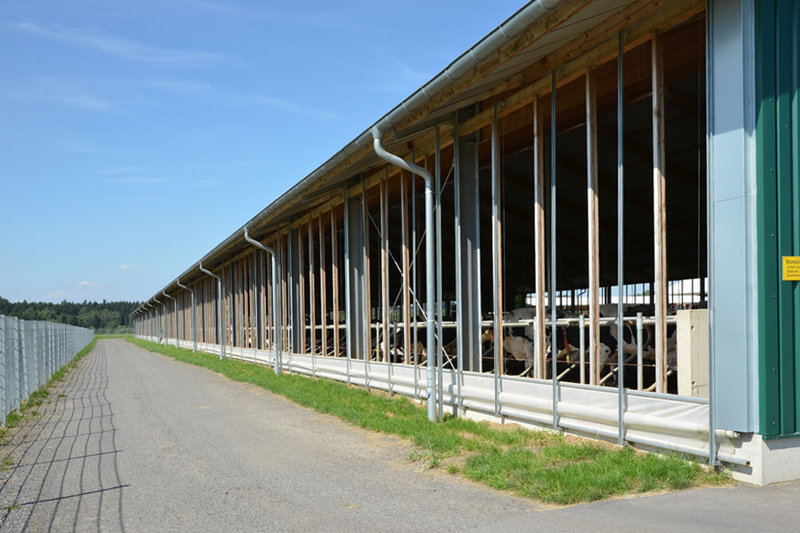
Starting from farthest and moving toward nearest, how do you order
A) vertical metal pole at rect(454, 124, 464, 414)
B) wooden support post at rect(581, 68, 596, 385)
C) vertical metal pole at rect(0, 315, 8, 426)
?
vertical metal pole at rect(0, 315, 8, 426) < vertical metal pole at rect(454, 124, 464, 414) < wooden support post at rect(581, 68, 596, 385)

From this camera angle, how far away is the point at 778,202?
609cm

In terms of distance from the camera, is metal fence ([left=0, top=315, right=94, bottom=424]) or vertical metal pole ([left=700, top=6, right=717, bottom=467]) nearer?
vertical metal pole ([left=700, top=6, right=717, bottom=467])

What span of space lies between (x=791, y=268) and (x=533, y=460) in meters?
2.92

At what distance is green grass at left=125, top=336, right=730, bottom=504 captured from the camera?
19.6 ft

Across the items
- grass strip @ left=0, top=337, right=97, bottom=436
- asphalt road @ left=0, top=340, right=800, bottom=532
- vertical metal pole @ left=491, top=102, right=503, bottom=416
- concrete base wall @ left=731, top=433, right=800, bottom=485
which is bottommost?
grass strip @ left=0, top=337, right=97, bottom=436

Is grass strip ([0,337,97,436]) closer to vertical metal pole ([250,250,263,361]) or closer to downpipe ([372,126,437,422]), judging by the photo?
downpipe ([372,126,437,422])

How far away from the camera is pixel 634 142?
13.8 meters

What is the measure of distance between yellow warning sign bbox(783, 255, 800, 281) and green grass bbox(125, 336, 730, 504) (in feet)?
5.85

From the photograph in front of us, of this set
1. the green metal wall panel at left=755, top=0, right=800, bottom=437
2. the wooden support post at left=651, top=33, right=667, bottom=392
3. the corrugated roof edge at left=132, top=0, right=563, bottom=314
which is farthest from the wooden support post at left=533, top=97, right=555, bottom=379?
the green metal wall panel at left=755, top=0, right=800, bottom=437

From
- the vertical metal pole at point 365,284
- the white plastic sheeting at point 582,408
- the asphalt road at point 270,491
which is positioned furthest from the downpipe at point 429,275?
the vertical metal pole at point 365,284

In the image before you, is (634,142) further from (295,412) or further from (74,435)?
(74,435)

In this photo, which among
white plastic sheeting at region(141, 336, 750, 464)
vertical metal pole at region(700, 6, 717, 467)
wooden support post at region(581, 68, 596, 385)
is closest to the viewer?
Answer: vertical metal pole at region(700, 6, 717, 467)

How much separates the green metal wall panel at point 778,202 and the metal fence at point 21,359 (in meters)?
10.5

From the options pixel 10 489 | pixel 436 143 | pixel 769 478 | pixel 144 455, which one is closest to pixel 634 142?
pixel 436 143
